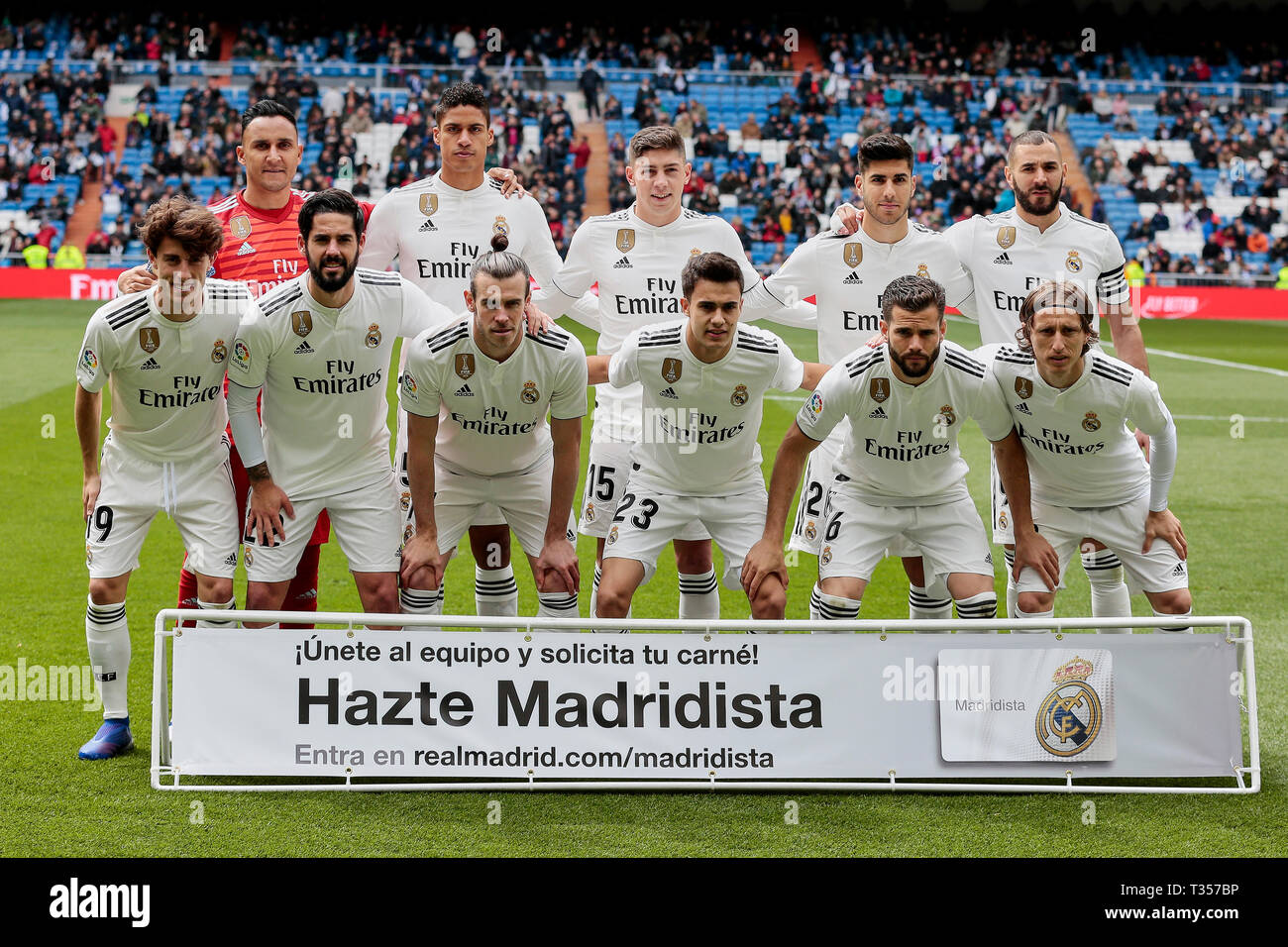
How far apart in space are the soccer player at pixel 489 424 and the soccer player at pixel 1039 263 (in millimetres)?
1652

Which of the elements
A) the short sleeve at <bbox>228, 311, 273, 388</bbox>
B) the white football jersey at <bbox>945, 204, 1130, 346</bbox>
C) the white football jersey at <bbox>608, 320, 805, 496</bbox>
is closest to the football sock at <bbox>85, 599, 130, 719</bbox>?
the short sleeve at <bbox>228, 311, 273, 388</bbox>

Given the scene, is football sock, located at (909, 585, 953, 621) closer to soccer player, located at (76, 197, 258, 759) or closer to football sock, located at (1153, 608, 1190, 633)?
football sock, located at (1153, 608, 1190, 633)

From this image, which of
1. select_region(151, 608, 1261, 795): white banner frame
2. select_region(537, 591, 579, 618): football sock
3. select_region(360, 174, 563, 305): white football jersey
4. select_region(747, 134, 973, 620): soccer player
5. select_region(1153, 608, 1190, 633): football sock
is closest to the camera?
select_region(151, 608, 1261, 795): white banner frame

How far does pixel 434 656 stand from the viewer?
4.70 m

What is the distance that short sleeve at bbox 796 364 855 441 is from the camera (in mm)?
5234

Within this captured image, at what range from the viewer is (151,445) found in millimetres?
5211

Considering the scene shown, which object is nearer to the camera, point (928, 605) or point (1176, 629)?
point (1176, 629)

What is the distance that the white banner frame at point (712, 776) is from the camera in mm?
4605

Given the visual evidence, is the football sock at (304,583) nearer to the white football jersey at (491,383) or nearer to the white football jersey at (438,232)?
the white football jersey at (491,383)

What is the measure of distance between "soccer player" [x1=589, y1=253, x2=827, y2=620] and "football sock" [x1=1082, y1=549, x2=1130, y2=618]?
158 cm

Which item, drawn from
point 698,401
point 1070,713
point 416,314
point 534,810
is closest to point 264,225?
point 416,314

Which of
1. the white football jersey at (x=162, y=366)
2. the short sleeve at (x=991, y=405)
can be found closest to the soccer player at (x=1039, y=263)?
the short sleeve at (x=991, y=405)

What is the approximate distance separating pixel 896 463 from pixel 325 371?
2.40 meters

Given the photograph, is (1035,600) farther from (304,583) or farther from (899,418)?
(304,583)
